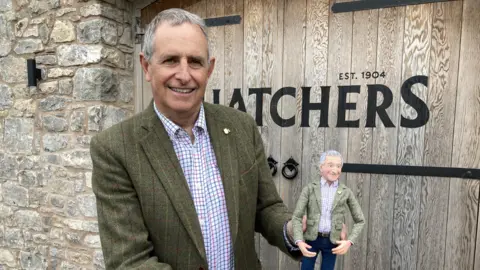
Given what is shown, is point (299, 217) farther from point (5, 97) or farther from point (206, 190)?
point (5, 97)

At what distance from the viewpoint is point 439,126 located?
1.84 meters

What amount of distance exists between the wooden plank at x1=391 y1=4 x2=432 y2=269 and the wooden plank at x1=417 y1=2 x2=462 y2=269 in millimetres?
32

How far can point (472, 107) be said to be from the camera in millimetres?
1782

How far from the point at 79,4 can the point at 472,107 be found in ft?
8.71

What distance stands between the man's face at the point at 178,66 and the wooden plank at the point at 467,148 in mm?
1533

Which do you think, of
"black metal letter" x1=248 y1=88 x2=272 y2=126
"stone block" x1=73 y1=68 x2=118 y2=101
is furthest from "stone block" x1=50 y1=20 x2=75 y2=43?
"black metal letter" x1=248 y1=88 x2=272 y2=126

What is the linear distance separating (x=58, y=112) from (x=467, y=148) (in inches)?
109

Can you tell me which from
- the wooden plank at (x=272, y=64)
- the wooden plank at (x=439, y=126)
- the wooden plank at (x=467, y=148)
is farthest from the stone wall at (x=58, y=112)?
the wooden plank at (x=467, y=148)

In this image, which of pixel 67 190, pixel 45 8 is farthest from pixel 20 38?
pixel 67 190

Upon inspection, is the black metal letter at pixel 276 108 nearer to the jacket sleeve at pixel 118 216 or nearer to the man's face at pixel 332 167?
the man's face at pixel 332 167

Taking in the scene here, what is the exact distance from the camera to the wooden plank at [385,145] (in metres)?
1.90

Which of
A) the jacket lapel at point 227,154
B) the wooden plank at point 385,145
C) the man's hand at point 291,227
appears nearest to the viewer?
the jacket lapel at point 227,154

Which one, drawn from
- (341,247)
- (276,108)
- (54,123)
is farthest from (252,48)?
(54,123)

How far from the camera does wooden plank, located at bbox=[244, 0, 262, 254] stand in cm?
220
